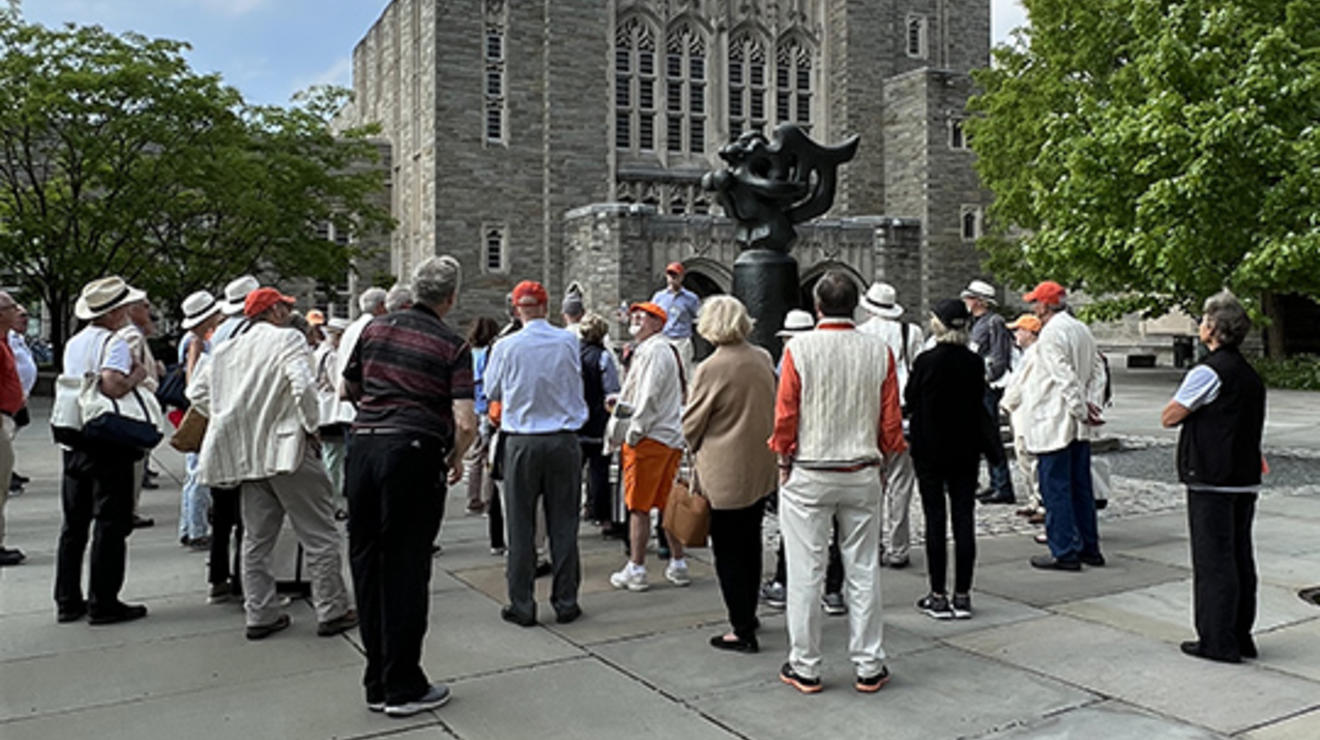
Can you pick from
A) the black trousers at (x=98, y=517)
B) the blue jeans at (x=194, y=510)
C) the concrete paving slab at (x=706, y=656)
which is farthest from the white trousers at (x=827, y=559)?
the blue jeans at (x=194, y=510)

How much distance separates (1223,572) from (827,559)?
2.11m

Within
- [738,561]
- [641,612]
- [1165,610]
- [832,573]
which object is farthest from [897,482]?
[738,561]

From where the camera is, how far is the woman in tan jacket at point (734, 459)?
17.9ft

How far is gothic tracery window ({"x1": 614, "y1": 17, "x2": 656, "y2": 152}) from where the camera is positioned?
37.5 meters

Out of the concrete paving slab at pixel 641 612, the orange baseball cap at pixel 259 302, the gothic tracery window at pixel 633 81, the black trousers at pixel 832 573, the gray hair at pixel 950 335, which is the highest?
the gothic tracery window at pixel 633 81

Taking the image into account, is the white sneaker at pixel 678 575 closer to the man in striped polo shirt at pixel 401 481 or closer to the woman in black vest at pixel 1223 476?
the man in striped polo shirt at pixel 401 481

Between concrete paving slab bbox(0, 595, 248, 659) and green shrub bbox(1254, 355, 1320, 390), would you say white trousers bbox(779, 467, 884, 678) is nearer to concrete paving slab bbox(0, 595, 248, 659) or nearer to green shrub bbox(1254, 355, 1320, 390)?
concrete paving slab bbox(0, 595, 248, 659)

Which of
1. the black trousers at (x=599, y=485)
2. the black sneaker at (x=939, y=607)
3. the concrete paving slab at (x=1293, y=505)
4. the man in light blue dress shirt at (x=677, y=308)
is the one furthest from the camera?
the man in light blue dress shirt at (x=677, y=308)

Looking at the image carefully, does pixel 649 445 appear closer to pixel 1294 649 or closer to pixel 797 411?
pixel 797 411

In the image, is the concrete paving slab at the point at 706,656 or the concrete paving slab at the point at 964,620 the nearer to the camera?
the concrete paving slab at the point at 706,656

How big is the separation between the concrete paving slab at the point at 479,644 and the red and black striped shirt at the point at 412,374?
1.26 metres

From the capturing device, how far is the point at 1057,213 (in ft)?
65.5

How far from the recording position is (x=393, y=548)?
4695mm

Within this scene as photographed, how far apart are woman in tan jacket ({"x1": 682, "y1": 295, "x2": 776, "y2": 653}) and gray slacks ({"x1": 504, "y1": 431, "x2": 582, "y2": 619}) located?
0.88m
